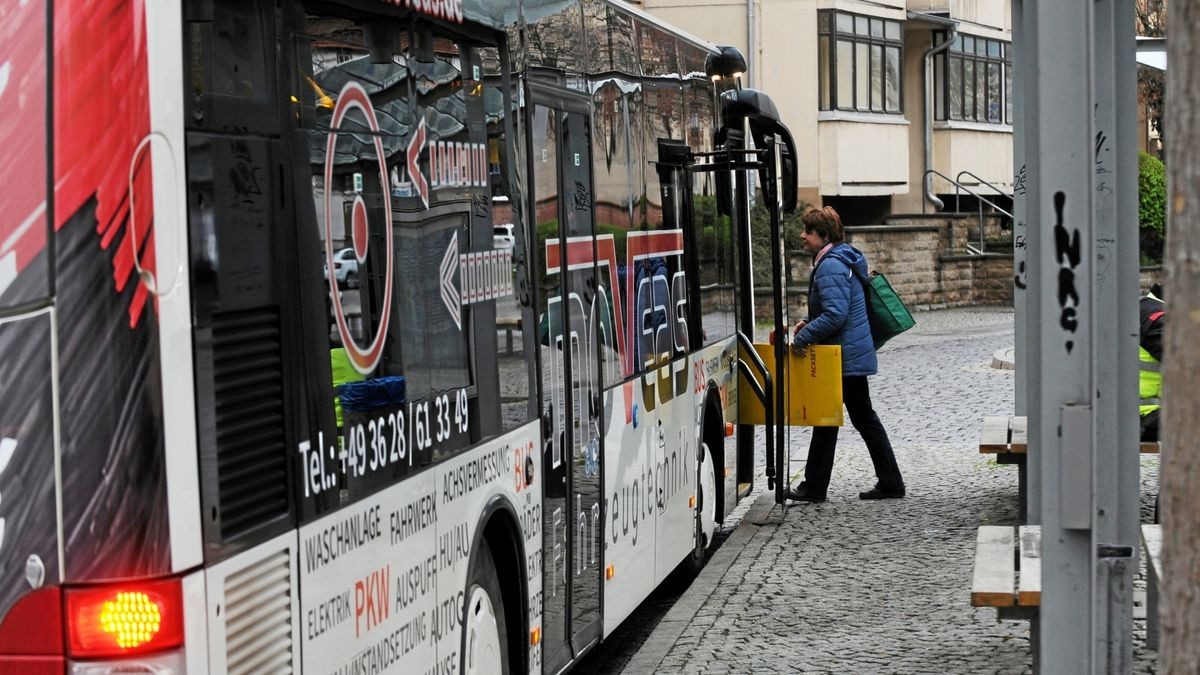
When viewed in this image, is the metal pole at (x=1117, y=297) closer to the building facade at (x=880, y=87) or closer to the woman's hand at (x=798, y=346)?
the woman's hand at (x=798, y=346)

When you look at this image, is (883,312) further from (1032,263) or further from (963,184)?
(963,184)

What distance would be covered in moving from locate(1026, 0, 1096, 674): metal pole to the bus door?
2.31 m

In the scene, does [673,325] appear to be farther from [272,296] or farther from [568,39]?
[272,296]

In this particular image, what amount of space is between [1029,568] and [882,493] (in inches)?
243

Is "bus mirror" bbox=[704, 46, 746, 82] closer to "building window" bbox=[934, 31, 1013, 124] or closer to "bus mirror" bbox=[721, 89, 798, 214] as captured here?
"bus mirror" bbox=[721, 89, 798, 214]

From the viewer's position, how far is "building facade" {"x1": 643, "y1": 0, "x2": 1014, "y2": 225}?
35469 mm

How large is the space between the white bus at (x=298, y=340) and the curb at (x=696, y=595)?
666mm

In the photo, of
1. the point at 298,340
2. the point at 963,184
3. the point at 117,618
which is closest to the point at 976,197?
the point at 963,184

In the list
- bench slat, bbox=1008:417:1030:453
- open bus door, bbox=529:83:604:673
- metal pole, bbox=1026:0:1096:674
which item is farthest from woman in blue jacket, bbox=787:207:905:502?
metal pole, bbox=1026:0:1096:674

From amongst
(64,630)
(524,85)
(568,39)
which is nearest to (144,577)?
(64,630)

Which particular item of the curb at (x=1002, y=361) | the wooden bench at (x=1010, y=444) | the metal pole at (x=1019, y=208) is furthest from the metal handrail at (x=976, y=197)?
the wooden bench at (x=1010, y=444)

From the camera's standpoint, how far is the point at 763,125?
1134 cm

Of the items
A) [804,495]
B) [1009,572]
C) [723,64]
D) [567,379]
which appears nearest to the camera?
[1009,572]

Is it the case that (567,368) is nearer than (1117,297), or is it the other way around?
(567,368)
